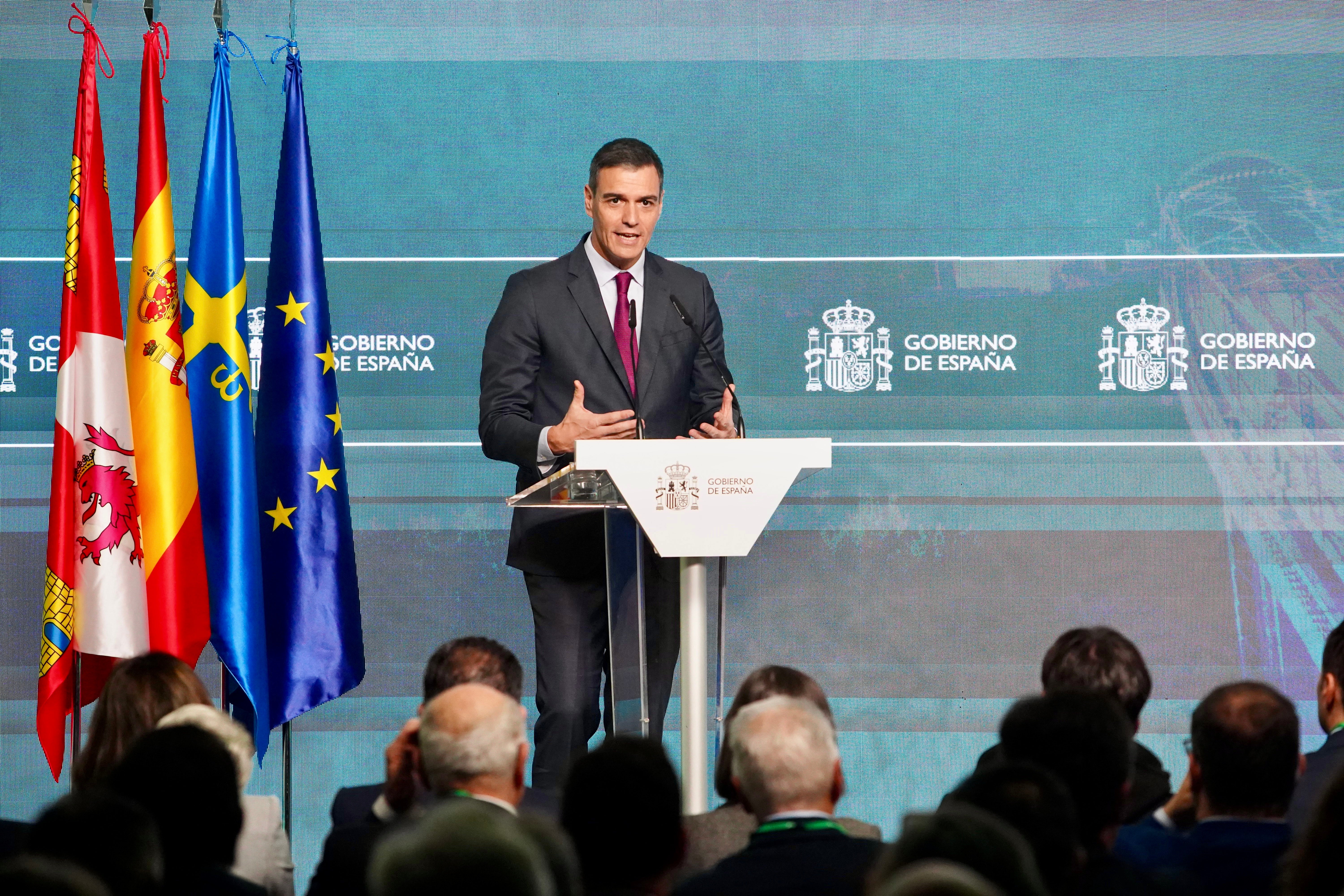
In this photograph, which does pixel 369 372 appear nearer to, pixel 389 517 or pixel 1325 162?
pixel 389 517

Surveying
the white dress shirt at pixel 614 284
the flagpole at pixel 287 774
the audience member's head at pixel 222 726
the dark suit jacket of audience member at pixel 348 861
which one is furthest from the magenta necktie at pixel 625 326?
the dark suit jacket of audience member at pixel 348 861

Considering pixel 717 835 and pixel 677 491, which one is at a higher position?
pixel 677 491

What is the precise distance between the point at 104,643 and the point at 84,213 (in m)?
1.35

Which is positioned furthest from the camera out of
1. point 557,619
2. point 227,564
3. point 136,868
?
point 227,564

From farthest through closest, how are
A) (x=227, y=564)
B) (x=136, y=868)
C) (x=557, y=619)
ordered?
1. (x=227, y=564)
2. (x=557, y=619)
3. (x=136, y=868)

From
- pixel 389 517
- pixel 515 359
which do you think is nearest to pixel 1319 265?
pixel 515 359

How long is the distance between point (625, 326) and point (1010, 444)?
2.16 meters

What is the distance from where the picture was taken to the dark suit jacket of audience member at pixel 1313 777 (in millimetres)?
2607

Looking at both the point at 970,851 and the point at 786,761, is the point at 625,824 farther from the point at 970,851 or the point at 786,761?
the point at 970,851

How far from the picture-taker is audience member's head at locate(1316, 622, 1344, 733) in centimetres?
302

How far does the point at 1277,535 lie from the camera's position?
5.71 metres

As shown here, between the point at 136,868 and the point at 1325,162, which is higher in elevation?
the point at 1325,162

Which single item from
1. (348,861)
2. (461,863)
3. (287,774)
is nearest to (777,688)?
(348,861)

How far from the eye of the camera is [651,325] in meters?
4.13
